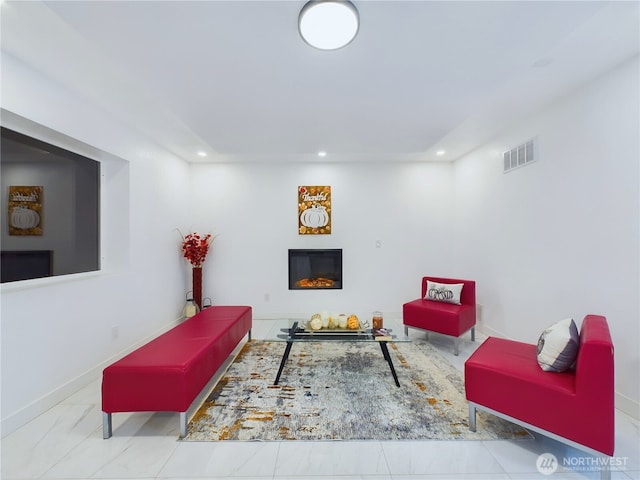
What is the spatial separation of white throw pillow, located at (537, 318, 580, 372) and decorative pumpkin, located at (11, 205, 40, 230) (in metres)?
4.01

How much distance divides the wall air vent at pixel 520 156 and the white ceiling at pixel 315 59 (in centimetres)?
36

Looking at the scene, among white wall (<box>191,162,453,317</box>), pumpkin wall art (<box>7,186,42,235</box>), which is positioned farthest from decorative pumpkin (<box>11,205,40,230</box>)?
white wall (<box>191,162,453,317</box>)

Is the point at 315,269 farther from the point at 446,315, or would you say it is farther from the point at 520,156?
the point at 520,156

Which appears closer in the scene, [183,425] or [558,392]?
[558,392]

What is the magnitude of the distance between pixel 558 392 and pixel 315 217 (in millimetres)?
3619

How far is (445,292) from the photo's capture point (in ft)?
A: 11.7

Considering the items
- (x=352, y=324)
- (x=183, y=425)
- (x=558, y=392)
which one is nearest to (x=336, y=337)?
(x=352, y=324)

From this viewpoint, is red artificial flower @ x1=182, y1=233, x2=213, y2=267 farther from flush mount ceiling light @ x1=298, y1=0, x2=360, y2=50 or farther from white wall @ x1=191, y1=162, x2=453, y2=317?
flush mount ceiling light @ x1=298, y1=0, x2=360, y2=50

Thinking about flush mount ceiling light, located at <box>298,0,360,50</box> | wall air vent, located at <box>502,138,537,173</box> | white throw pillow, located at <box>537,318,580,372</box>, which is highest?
flush mount ceiling light, located at <box>298,0,360,50</box>

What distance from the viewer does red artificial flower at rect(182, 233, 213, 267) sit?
4.21m

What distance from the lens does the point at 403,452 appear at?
1.71 m

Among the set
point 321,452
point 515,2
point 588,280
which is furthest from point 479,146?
point 321,452

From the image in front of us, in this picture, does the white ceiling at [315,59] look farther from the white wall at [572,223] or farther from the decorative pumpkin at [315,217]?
the decorative pumpkin at [315,217]

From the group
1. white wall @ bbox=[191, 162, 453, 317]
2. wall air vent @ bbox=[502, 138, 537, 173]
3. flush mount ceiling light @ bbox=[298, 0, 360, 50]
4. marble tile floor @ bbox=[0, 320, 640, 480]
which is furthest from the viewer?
white wall @ bbox=[191, 162, 453, 317]
